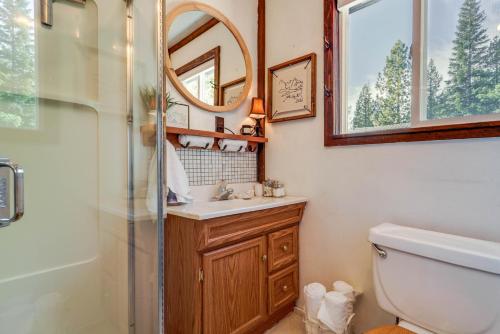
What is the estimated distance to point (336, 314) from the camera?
1277 millimetres

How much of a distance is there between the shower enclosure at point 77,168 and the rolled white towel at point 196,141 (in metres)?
0.24

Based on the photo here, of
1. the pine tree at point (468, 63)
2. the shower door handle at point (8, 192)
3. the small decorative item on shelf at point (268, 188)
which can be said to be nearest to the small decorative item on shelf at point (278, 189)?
the small decorative item on shelf at point (268, 188)

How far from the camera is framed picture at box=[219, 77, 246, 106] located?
175 cm

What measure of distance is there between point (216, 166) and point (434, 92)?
52.9 inches

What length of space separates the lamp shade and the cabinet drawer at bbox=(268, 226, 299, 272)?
855 mm

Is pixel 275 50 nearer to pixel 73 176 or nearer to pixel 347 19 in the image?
pixel 347 19

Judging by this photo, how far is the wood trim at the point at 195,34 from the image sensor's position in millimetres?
1505

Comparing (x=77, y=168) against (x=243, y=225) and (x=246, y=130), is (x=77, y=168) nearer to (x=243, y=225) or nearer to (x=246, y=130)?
(x=243, y=225)

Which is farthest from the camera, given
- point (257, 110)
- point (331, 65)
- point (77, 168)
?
point (257, 110)

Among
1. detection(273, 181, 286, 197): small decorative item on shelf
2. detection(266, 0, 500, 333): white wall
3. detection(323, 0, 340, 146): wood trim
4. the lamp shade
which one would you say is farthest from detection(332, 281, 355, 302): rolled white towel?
the lamp shade

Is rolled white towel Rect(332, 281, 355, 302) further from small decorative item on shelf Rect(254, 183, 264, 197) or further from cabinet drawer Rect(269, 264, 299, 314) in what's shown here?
small decorative item on shelf Rect(254, 183, 264, 197)

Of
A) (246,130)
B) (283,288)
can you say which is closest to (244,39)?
(246,130)

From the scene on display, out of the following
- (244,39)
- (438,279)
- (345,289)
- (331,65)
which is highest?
(244,39)

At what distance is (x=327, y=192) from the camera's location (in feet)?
5.28
